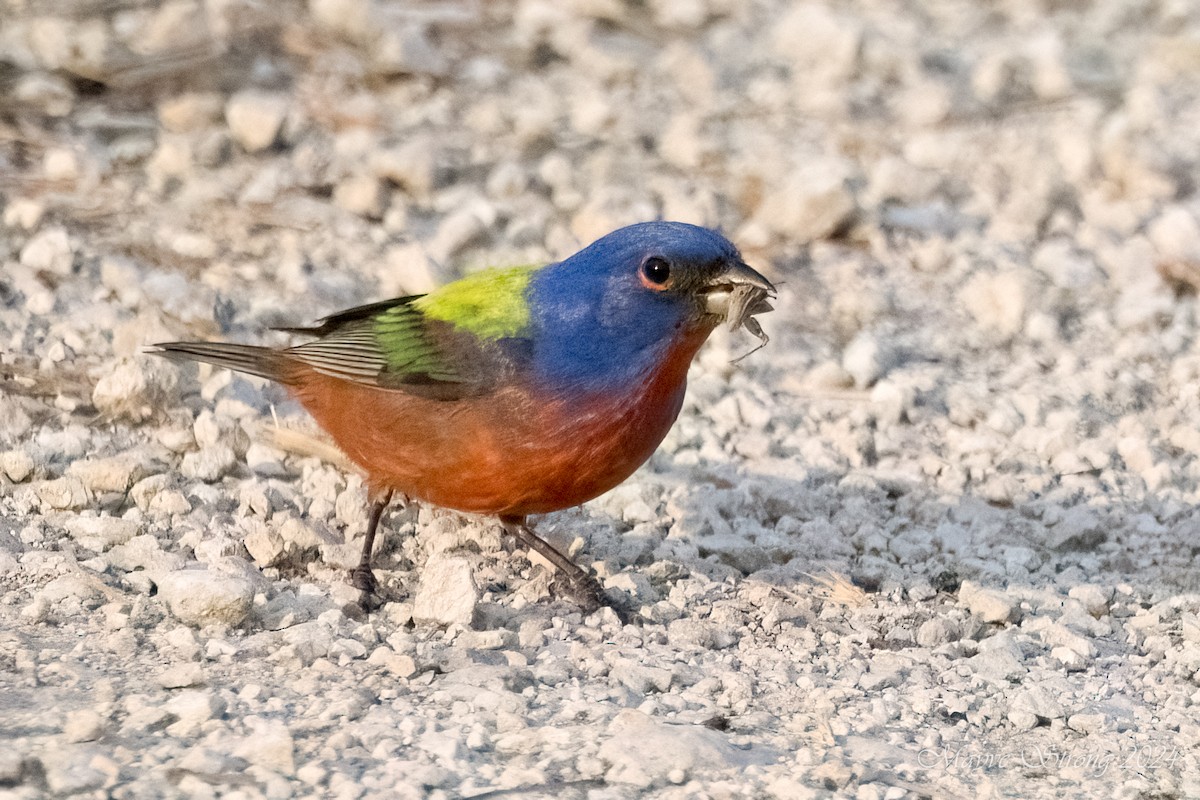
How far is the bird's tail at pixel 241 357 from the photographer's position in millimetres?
4996

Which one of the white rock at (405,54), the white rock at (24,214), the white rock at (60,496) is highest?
the white rock at (405,54)

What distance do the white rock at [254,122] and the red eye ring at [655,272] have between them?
3.44 m

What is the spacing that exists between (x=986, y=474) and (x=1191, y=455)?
842 millimetres

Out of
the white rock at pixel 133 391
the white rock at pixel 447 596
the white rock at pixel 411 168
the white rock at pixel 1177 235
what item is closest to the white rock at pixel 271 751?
the white rock at pixel 447 596

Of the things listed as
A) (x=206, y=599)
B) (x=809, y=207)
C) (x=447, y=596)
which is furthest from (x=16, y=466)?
(x=809, y=207)

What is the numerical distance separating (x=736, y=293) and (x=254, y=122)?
12.0ft

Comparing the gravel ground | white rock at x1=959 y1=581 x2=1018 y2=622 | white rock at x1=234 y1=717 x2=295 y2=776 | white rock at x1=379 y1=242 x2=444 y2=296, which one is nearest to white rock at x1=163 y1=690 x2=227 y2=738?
the gravel ground

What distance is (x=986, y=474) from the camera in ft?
18.1

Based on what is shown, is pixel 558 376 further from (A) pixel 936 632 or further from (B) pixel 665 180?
(B) pixel 665 180

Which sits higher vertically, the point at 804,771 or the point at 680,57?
the point at 680,57

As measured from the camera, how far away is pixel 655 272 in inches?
169

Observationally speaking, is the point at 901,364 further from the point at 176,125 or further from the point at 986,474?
the point at 176,125

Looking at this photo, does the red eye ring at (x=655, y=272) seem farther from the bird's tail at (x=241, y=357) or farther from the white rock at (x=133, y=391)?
the white rock at (x=133, y=391)

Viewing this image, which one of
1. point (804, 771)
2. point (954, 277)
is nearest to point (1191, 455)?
point (954, 277)
